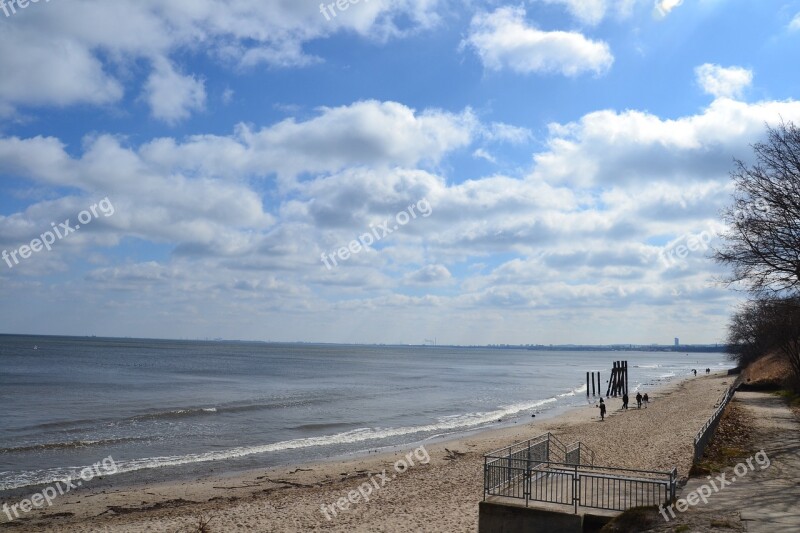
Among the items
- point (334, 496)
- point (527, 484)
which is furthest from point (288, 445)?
point (527, 484)

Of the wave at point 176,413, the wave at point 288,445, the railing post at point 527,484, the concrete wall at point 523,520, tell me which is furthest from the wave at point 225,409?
the railing post at point 527,484

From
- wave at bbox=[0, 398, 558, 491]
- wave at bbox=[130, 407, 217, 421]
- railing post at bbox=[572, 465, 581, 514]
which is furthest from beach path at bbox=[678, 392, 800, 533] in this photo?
wave at bbox=[130, 407, 217, 421]

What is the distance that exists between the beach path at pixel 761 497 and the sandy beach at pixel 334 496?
4.05 meters

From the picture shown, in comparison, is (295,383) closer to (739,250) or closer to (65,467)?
(65,467)

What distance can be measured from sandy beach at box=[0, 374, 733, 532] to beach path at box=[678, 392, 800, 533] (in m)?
4.05

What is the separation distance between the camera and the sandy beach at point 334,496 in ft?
52.6

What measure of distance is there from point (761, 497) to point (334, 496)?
12.4 m

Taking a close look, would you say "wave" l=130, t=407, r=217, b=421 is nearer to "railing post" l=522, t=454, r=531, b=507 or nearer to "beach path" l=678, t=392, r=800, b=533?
"railing post" l=522, t=454, r=531, b=507

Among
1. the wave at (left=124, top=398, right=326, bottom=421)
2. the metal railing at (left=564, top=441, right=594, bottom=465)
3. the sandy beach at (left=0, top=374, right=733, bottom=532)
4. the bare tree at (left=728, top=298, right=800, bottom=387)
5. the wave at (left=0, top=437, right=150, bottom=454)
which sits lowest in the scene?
the wave at (left=124, top=398, right=326, bottom=421)

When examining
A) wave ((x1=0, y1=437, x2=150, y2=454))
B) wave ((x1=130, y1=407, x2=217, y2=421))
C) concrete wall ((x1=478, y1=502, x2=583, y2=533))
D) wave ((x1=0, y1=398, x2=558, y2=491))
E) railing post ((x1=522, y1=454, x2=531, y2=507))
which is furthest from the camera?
wave ((x1=130, y1=407, x2=217, y2=421))

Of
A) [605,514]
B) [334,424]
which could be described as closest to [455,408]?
[334,424]

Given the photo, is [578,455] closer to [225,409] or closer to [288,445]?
[288,445]

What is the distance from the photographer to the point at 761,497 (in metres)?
11.0

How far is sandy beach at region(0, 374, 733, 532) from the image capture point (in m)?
16.0
